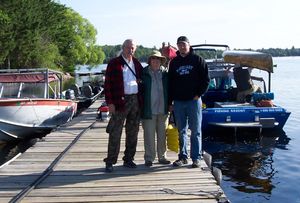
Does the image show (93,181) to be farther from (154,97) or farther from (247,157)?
(247,157)

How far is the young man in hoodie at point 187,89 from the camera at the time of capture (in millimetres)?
6812

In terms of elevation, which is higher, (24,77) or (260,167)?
(24,77)

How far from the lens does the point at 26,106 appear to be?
12766 mm

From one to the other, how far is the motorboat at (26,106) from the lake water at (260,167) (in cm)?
495

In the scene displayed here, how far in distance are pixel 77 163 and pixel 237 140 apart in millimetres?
8268

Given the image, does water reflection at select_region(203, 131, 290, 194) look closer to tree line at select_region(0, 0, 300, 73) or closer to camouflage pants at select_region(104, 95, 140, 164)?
camouflage pants at select_region(104, 95, 140, 164)

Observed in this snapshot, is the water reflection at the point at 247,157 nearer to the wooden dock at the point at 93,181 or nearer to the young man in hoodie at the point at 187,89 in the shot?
the wooden dock at the point at 93,181

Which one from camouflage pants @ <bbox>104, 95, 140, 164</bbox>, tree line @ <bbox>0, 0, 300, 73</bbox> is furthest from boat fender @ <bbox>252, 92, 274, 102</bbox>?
tree line @ <bbox>0, 0, 300, 73</bbox>

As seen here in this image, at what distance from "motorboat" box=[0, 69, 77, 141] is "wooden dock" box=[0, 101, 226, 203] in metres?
4.13

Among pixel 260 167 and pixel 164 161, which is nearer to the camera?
pixel 164 161

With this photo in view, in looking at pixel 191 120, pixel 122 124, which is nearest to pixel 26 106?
pixel 122 124

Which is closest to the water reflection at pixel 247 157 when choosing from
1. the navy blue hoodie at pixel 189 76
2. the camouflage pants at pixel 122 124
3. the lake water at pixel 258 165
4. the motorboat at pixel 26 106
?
the lake water at pixel 258 165

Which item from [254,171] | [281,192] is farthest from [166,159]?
[254,171]

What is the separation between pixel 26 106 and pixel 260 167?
6.66 m
